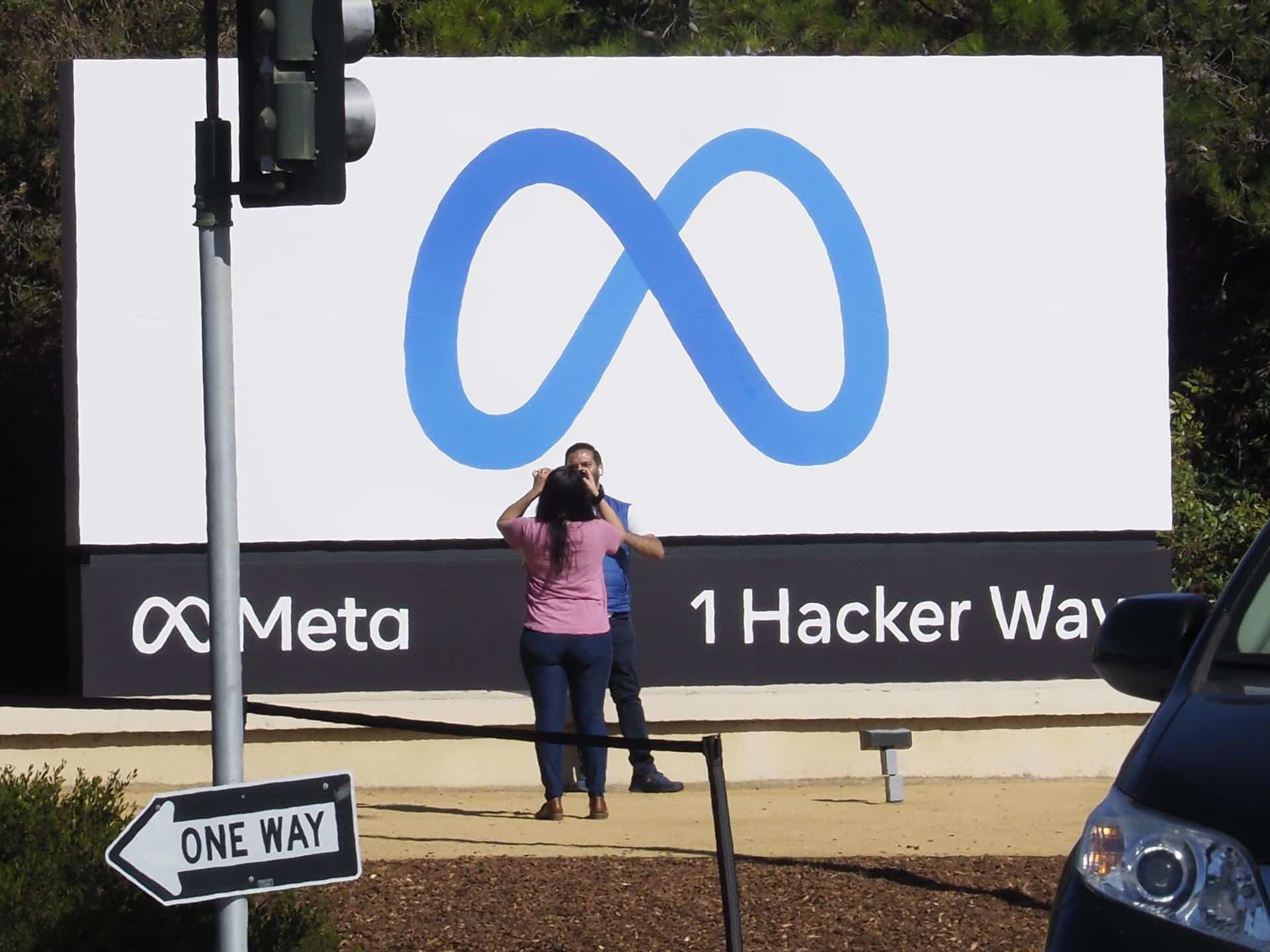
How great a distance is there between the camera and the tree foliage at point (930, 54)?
599 inches

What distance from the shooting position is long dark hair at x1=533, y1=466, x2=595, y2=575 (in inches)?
382

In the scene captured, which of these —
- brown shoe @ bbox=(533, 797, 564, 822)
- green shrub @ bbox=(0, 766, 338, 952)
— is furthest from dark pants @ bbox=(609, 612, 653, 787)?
green shrub @ bbox=(0, 766, 338, 952)

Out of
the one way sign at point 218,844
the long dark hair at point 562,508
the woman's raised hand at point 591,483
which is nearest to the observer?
the one way sign at point 218,844

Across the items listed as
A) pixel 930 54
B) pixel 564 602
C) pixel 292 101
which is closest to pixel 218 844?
pixel 292 101

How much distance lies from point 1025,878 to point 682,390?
4177 millimetres

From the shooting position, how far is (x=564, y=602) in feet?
31.9

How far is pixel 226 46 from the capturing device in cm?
1814

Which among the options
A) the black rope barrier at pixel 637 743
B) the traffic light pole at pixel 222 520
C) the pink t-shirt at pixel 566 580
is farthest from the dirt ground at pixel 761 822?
the traffic light pole at pixel 222 520

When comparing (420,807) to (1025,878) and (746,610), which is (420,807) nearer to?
(746,610)

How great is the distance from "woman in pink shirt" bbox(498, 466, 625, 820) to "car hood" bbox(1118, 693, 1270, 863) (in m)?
5.91

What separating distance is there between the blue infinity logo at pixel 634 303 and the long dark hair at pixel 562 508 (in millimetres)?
1662

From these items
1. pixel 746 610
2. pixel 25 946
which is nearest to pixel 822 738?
pixel 746 610

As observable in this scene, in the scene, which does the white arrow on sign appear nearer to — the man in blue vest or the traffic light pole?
the traffic light pole

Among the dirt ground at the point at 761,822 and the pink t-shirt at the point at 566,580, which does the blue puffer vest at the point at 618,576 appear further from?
the dirt ground at the point at 761,822
